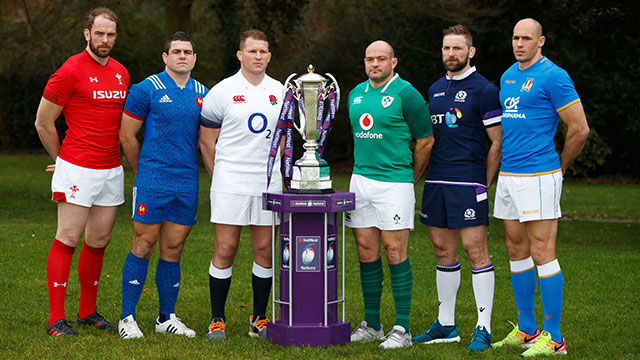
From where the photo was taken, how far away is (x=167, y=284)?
7.05 metres

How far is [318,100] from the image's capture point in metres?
6.57

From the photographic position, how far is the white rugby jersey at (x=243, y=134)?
6684 millimetres

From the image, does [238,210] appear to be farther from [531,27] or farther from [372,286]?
[531,27]

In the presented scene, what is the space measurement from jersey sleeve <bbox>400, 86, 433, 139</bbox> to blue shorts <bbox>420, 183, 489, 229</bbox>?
0.48 m

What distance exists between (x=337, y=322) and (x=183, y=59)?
2608 millimetres

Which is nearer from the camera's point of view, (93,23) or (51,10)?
(93,23)

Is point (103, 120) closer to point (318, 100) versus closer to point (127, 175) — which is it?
point (318, 100)

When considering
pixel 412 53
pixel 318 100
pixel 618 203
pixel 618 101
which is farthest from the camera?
pixel 412 53

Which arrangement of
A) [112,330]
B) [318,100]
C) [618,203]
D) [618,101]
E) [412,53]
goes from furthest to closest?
[412,53], [618,101], [618,203], [112,330], [318,100]

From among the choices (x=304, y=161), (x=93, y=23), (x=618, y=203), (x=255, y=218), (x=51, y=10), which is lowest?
(x=618, y=203)

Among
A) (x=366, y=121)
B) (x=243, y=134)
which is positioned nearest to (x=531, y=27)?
(x=366, y=121)

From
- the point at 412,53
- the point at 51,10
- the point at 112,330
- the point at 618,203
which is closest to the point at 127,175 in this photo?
the point at 51,10

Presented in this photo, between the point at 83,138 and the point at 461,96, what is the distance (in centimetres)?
322

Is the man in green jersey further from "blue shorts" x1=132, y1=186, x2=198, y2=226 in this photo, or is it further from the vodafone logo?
"blue shorts" x1=132, y1=186, x2=198, y2=226
